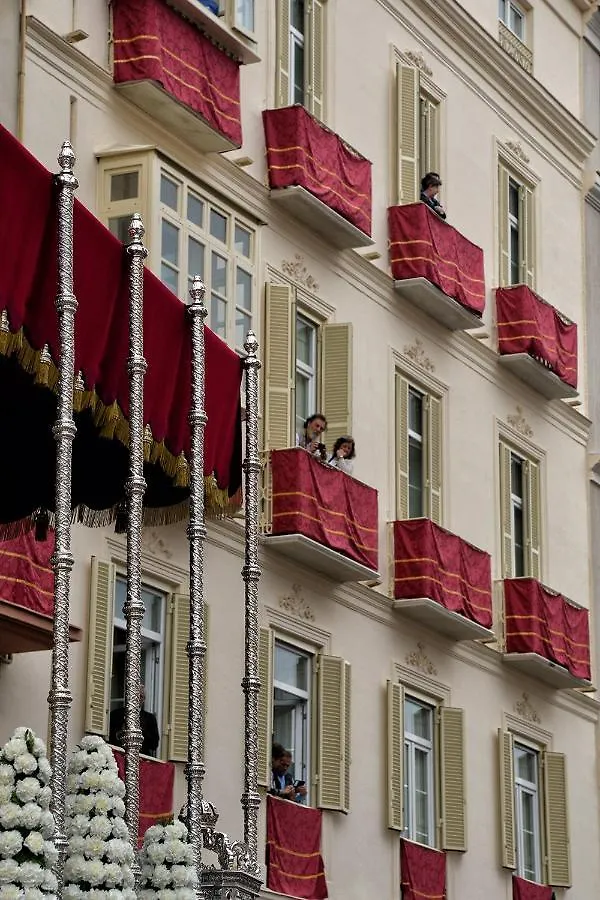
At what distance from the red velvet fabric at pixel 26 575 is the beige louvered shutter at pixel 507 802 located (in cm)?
1030

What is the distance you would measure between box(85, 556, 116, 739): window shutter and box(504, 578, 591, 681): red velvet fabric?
8636 millimetres

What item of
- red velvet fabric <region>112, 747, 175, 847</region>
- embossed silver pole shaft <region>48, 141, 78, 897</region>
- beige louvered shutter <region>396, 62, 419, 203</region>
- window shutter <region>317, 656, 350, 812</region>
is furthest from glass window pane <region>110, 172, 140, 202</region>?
embossed silver pole shaft <region>48, 141, 78, 897</region>

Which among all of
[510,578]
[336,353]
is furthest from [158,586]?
[510,578]

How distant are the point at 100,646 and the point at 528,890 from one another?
9551 millimetres

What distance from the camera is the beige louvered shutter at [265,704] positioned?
2130 centimetres

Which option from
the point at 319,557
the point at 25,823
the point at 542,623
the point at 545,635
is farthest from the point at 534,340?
the point at 25,823

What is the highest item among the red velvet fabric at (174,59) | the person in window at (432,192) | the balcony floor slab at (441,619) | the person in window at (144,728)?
the person in window at (432,192)

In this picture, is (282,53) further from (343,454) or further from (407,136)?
(343,454)

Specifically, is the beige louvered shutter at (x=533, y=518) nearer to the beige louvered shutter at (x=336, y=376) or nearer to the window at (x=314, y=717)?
the beige louvered shutter at (x=336, y=376)

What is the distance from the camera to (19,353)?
12438 mm

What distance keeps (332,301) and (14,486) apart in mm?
10089

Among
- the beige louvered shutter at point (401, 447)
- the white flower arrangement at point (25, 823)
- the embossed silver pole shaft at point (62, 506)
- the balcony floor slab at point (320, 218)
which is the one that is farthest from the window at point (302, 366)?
the white flower arrangement at point (25, 823)

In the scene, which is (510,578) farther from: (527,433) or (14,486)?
(14,486)

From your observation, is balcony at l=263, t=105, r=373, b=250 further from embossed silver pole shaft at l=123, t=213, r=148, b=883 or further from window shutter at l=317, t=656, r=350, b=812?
embossed silver pole shaft at l=123, t=213, r=148, b=883
